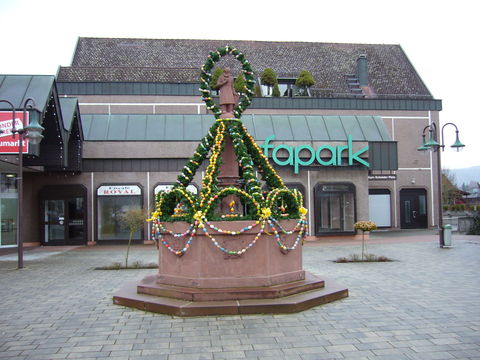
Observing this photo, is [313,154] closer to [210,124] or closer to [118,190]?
[210,124]

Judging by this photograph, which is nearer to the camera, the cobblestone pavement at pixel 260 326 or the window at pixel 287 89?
the cobblestone pavement at pixel 260 326

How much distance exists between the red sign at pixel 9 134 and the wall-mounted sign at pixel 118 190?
8.08 metres

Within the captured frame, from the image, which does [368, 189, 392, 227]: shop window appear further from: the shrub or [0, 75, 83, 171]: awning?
[0, 75, 83, 171]: awning

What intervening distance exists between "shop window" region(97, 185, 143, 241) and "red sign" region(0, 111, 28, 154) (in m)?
8.38

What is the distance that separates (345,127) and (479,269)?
14.8 meters

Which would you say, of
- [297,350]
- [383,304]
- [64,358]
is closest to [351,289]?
[383,304]

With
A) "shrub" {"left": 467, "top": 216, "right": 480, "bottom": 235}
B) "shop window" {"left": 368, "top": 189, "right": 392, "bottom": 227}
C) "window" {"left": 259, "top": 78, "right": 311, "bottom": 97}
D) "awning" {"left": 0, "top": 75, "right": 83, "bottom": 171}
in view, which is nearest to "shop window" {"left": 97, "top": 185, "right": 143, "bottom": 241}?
"awning" {"left": 0, "top": 75, "right": 83, "bottom": 171}

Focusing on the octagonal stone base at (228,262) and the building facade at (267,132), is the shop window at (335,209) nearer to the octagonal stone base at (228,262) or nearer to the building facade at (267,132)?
the building facade at (267,132)

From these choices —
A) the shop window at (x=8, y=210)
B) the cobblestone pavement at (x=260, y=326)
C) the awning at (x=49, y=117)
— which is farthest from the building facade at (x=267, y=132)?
the cobblestone pavement at (x=260, y=326)

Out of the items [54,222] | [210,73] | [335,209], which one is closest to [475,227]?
[335,209]

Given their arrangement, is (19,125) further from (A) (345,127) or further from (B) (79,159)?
(A) (345,127)

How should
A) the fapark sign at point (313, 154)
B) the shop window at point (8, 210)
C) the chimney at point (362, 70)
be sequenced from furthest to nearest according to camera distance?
the chimney at point (362, 70)
the fapark sign at point (313, 154)
the shop window at point (8, 210)

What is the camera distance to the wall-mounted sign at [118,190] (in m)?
25.0

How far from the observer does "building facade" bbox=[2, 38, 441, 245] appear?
986 inches
